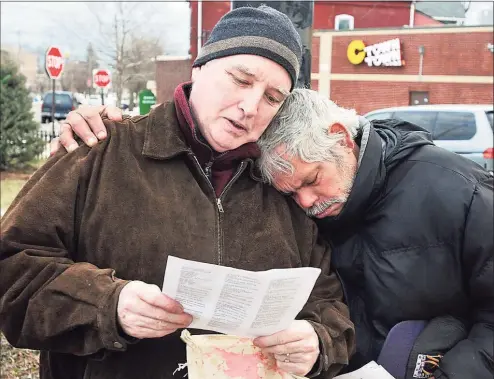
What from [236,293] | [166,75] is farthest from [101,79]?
[166,75]

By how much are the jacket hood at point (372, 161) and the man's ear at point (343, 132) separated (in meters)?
0.04

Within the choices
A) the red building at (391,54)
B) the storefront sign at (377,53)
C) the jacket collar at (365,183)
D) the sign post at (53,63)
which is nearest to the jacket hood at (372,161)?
the jacket collar at (365,183)

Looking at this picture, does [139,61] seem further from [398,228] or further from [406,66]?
[398,228]

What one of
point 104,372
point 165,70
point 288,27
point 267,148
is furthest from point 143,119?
point 165,70

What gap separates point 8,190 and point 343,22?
21.5 metres

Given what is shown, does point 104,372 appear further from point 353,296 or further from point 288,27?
point 288,27

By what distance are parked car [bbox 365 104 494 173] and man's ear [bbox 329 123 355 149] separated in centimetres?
686

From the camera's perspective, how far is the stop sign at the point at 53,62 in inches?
473

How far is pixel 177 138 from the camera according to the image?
182cm

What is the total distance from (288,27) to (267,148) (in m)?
0.41

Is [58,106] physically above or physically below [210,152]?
above

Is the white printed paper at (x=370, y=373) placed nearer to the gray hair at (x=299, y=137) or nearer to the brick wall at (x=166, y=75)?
the gray hair at (x=299, y=137)

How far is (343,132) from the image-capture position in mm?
2051

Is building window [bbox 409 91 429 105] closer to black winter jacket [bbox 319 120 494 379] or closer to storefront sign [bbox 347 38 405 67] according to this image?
storefront sign [bbox 347 38 405 67]
